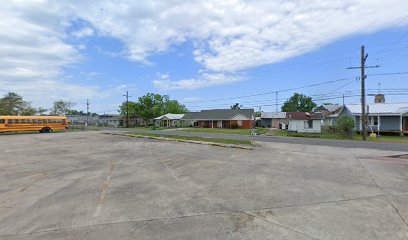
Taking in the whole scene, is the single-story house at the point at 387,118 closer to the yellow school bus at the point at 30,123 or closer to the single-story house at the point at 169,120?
the single-story house at the point at 169,120

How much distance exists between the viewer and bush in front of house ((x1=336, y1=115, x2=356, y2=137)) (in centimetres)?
2845

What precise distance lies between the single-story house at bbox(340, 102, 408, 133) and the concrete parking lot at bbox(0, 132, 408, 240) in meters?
26.6

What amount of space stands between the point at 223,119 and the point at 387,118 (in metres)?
34.4

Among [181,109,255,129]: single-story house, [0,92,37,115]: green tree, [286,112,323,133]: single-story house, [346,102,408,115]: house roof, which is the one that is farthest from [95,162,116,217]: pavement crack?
[0,92,37,115]: green tree

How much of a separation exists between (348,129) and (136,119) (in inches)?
2912

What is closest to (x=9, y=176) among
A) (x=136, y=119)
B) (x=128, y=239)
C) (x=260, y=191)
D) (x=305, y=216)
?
(x=128, y=239)

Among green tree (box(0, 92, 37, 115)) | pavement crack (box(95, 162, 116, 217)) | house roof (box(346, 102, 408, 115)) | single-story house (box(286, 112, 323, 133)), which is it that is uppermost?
green tree (box(0, 92, 37, 115))

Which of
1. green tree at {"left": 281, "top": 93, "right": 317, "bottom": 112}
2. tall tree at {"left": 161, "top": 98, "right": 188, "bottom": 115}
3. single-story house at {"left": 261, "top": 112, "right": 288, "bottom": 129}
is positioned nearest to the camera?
single-story house at {"left": 261, "top": 112, "right": 288, "bottom": 129}

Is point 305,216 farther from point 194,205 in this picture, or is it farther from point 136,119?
point 136,119

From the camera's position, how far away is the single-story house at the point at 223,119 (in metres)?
59.2

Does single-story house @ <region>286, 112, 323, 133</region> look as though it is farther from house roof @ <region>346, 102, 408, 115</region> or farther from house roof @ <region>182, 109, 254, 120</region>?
house roof @ <region>182, 109, 254, 120</region>

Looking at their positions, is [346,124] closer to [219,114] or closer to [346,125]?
[346,125]

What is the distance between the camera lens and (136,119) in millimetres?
89188

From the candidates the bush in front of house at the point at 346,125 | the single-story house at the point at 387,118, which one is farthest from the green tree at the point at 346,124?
the single-story house at the point at 387,118
